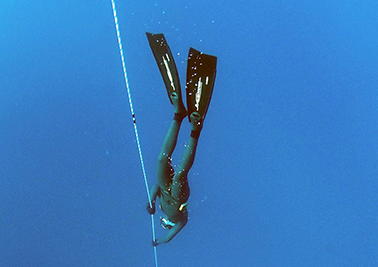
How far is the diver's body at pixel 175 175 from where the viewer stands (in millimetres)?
2084

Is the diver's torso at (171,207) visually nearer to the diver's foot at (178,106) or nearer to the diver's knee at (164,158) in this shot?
the diver's knee at (164,158)

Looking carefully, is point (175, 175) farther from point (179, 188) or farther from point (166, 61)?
point (166, 61)

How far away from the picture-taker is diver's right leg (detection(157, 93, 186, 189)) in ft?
6.74

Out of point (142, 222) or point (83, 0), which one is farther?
point (142, 222)

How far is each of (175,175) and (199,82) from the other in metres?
0.66

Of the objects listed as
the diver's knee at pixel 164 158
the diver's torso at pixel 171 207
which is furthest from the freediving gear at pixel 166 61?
the diver's torso at pixel 171 207

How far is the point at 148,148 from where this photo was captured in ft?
→ 11.2

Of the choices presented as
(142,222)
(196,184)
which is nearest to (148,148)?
(196,184)

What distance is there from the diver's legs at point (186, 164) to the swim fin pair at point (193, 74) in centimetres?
8

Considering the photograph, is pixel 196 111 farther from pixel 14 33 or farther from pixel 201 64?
pixel 14 33

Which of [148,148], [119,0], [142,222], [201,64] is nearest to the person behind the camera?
[201,64]

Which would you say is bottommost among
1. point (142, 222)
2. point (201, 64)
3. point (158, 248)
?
point (158, 248)

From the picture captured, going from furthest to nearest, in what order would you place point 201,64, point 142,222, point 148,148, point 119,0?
point 142,222 → point 148,148 → point 119,0 → point 201,64

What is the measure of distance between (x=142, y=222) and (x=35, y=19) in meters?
2.29
